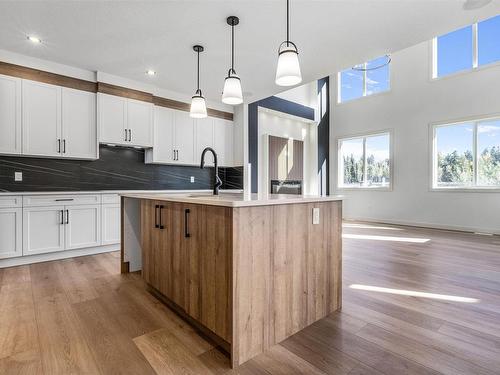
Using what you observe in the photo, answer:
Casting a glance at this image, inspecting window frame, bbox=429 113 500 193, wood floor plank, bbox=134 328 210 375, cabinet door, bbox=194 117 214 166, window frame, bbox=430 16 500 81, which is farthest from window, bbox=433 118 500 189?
wood floor plank, bbox=134 328 210 375

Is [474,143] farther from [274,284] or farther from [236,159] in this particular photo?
[274,284]

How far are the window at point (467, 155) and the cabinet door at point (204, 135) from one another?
4.81 m

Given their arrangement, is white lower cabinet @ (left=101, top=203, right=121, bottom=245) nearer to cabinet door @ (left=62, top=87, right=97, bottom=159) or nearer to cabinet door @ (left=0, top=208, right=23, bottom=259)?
cabinet door @ (left=62, top=87, right=97, bottom=159)

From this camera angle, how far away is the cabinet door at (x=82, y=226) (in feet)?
11.8

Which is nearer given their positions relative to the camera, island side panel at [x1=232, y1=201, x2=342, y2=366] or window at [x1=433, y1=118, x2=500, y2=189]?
island side panel at [x1=232, y1=201, x2=342, y2=366]

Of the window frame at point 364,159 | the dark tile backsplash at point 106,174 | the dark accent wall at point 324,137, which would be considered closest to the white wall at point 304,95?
the dark accent wall at point 324,137

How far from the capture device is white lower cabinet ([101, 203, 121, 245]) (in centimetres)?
387

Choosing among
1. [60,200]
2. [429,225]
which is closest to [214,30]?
[60,200]

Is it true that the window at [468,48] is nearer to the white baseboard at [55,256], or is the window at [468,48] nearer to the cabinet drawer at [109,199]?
the cabinet drawer at [109,199]

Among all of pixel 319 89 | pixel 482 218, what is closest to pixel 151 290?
pixel 482 218

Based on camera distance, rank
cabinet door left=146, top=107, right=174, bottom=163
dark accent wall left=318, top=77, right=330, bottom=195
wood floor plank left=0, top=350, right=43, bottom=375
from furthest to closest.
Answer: dark accent wall left=318, top=77, right=330, bottom=195 → cabinet door left=146, top=107, right=174, bottom=163 → wood floor plank left=0, top=350, right=43, bottom=375

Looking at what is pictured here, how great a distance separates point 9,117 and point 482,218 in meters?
7.86

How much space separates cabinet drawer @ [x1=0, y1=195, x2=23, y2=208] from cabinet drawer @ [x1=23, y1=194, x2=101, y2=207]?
6 centimetres

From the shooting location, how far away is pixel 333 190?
775cm
